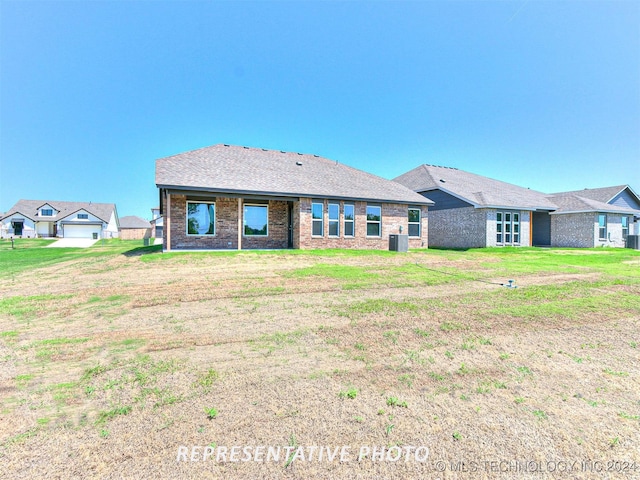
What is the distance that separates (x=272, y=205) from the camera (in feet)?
55.3

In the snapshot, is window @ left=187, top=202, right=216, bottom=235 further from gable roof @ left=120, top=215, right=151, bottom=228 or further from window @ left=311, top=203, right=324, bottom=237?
gable roof @ left=120, top=215, right=151, bottom=228

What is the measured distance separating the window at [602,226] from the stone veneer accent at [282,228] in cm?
1510

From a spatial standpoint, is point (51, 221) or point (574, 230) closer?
point (574, 230)

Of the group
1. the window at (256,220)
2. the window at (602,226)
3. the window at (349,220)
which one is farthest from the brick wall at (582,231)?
the window at (256,220)

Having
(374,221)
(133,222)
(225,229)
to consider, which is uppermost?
(133,222)

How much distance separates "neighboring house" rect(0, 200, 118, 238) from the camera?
47250 millimetres

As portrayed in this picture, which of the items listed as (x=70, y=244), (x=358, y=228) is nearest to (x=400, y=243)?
(x=358, y=228)

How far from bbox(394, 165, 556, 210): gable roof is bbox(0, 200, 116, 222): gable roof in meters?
52.1

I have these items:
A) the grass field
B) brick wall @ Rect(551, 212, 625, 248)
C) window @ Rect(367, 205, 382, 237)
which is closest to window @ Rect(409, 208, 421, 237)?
window @ Rect(367, 205, 382, 237)

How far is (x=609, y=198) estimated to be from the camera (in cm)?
2578

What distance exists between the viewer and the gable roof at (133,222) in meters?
71.6

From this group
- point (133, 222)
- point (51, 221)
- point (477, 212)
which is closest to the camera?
point (477, 212)

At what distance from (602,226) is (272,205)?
23904 millimetres

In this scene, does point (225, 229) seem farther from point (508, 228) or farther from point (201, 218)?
point (508, 228)
